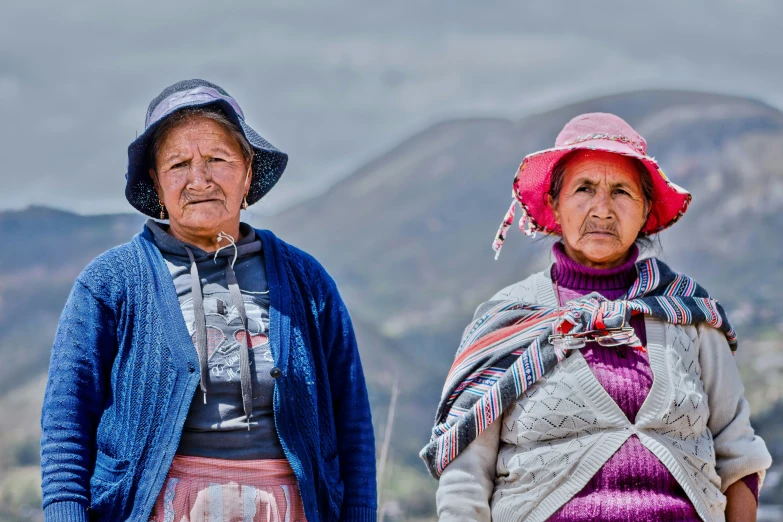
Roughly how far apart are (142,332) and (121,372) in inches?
4.6

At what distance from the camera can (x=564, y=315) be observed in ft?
8.92

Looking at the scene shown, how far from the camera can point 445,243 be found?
15383 mm

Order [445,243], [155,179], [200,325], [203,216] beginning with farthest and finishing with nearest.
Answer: [445,243]
[155,179]
[203,216]
[200,325]

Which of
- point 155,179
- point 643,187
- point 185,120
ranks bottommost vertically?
point 643,187

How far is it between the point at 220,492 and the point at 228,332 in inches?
16.7

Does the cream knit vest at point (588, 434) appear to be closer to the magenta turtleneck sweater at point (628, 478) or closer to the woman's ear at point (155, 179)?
the magenta turtleneck sweater at point (628, 478)

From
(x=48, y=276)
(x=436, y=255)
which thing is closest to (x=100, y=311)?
(x=48, y=276)

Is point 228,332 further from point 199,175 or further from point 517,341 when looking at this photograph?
point 517,341

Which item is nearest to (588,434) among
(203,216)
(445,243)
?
(203,216)

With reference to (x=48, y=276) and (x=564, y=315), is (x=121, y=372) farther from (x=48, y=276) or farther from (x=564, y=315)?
(x=48, y=276)

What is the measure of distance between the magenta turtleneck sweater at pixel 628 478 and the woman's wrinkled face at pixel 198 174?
113 centimetres

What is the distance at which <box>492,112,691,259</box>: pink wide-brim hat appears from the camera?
289 centimetres

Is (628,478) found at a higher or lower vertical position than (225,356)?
lower

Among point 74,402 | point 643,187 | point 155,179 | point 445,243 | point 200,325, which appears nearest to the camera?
point 74,402
